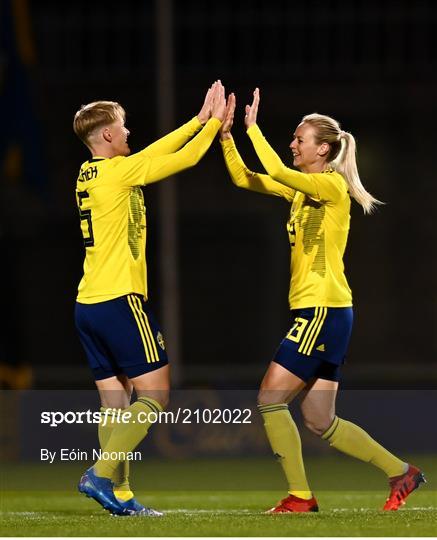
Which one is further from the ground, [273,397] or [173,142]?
[173,142]

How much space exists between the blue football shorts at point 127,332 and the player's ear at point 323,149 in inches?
47.9

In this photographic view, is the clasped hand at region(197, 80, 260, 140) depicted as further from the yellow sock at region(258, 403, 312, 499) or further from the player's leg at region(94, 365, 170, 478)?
the yellow sock at region(258, 403, 312, 499)

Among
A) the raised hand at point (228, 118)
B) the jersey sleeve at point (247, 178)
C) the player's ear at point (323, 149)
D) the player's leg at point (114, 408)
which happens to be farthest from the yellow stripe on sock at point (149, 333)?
the player's ear at point (323, 149)

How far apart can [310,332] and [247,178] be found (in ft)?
3.27

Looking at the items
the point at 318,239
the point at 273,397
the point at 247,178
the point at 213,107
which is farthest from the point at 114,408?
the point at 213,107

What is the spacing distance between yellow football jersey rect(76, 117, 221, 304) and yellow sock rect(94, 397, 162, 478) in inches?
22.0

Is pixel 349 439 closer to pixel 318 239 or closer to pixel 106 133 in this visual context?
pixel 318 239

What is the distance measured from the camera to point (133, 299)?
7758mm

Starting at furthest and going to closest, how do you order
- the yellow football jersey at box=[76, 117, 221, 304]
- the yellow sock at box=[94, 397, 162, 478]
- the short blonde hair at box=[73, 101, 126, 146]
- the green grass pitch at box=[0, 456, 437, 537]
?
the short blonde hair at box=[73, 101, 126, 146] < the yellow football jersey at box=[76, 117, 221, 304] < the yellow sock at box=[94, 397, 162, 478] < the green grass pitch at box=[0, 456, 437, 537]

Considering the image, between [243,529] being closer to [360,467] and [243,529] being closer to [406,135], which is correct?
[360,467]

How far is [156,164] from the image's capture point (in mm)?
7766

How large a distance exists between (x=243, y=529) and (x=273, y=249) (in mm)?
13307

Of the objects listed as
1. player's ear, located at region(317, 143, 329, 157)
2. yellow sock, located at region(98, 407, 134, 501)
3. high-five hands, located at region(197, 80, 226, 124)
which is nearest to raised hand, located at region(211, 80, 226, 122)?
high-five hands, located at region(197, 80, 226, 124)

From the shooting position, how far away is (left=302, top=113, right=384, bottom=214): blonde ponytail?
26.4 feet
